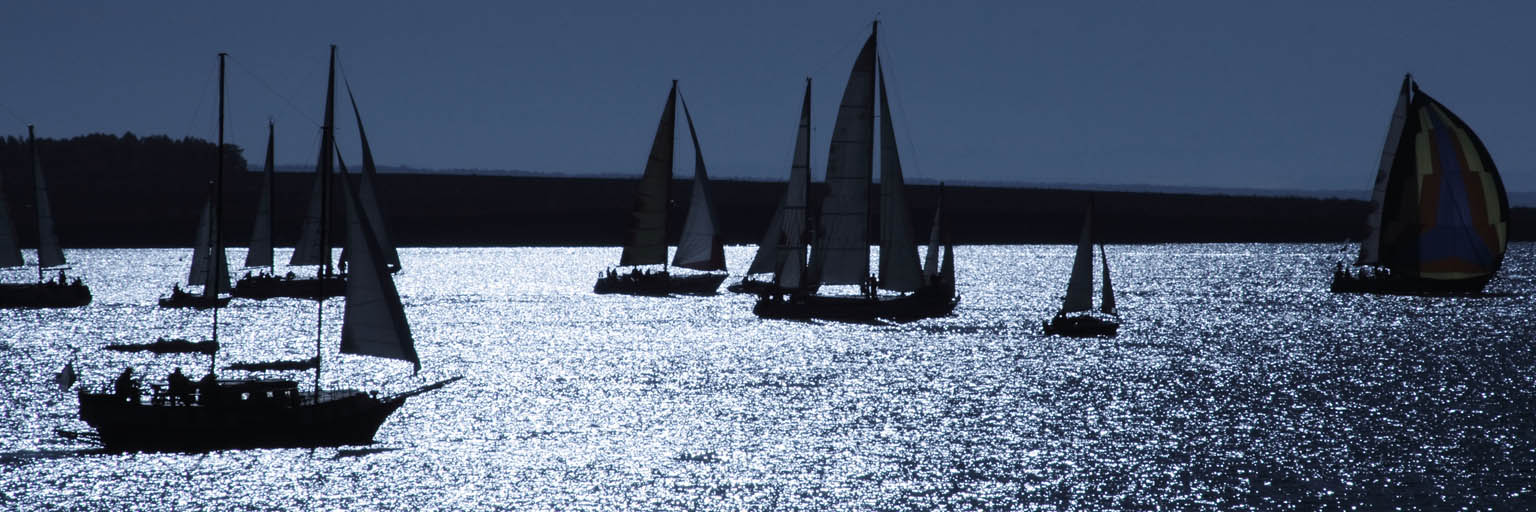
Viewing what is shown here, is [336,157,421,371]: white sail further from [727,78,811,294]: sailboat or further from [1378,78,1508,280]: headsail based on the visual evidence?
[1378,78,1508,280]: headsail

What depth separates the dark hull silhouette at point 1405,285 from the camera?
112 m

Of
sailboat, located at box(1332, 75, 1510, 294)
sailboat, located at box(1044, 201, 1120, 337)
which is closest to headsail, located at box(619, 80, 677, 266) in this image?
sailboat, located at box(1044, 201, 1120, 337)

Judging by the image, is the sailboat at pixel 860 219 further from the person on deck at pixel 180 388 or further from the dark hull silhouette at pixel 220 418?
the person on deck at pixel 180 388

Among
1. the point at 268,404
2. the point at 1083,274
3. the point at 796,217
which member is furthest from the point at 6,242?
the point at 1083,274

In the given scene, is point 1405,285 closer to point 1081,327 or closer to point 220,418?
point 1081,327

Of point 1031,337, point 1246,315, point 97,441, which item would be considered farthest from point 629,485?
point 1246,315

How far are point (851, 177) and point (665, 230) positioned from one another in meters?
27.5

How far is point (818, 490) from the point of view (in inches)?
1738

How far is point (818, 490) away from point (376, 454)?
13069 millimetres

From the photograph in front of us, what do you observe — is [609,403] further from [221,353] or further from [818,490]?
[221,353]

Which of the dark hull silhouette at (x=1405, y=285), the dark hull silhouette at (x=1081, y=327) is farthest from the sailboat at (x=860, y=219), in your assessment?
the dark hull silhouette at (x=1405, y=285)

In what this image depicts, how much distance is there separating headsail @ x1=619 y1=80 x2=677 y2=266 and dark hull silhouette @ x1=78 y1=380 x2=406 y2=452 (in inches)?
2256

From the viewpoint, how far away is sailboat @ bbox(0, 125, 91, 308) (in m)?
95.9

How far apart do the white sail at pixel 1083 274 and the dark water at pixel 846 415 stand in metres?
2.12
